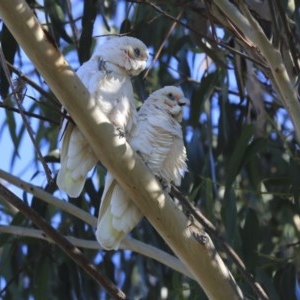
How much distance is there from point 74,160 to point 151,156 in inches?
10.1

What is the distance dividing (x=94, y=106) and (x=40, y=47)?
0.62ft

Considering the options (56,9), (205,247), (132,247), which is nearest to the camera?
(205,247)

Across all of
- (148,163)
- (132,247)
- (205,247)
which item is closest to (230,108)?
(132,247)

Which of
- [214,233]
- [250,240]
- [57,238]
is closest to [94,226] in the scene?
[57,238]

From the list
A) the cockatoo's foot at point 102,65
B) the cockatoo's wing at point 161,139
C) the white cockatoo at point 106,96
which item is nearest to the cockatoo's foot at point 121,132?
the white cockatoo at point 106,96

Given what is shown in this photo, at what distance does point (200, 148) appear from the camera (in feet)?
11.8

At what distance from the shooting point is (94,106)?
2039 mm

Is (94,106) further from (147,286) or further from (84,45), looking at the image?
(147,286)

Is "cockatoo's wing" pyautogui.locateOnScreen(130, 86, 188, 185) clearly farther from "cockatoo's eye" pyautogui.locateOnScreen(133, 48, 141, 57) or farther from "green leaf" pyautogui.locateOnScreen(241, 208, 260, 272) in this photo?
"green leaf" pyautogui.locateOnScreen(241, 208, 260, 272)

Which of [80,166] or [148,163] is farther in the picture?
[148,163]

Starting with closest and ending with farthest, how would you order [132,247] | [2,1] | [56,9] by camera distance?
[2,1], [132,247], [56,9]

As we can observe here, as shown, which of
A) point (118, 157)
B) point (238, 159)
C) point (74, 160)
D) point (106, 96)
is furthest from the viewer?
point (238, 159)

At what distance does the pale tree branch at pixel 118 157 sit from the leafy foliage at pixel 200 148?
0.21 m

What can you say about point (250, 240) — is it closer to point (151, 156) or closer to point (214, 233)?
point (214, 233)
